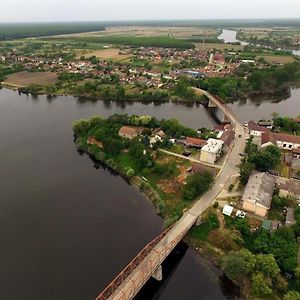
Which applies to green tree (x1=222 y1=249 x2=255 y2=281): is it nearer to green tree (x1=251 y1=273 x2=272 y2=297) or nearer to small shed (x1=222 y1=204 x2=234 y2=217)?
green tree (x1=251 y1=273 x2=272 y2=297)

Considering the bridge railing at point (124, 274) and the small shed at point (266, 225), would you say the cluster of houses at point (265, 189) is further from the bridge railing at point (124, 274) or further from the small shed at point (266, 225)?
the bridge railing at point (124, 274)

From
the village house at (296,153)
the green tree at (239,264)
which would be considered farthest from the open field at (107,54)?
the green tree at (239,264)

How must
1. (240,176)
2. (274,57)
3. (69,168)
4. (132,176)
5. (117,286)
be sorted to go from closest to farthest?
(117,286), (240,176), (132,176), (69,168), (274,57)

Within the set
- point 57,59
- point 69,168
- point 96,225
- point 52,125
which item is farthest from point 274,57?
point 96,225

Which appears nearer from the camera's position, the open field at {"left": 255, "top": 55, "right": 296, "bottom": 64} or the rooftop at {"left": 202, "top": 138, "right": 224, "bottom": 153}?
the rooftop at {"left": 202, "top": 138, "right": 224, "bottom": 153}

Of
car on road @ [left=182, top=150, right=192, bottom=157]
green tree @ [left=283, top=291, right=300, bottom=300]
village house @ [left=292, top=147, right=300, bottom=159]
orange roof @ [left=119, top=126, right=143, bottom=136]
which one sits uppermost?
orange roof @ [left=119, top=126, right=143, bottom=136]

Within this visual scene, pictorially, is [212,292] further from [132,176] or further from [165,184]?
[132,176]

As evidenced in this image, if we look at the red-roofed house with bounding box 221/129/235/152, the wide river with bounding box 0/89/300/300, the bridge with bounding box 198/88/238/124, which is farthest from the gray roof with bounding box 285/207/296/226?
the bridge with bounding box 198/88/238/124
